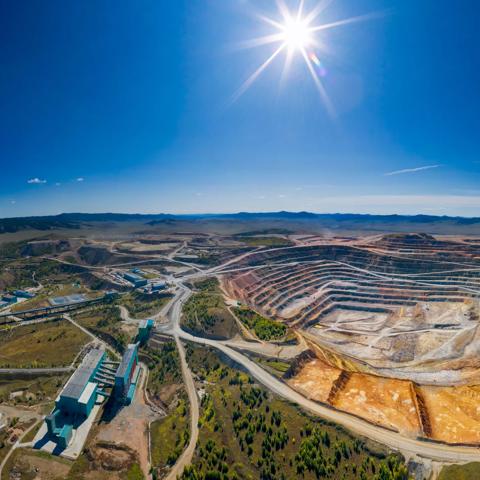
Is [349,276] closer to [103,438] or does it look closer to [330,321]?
[330,321]

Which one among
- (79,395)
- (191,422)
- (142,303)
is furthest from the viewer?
(142,303)

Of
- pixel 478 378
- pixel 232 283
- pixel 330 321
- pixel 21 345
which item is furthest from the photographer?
pixel 232 283

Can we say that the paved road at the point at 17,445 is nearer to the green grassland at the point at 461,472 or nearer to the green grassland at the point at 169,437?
the green grassland at the point at 169,437

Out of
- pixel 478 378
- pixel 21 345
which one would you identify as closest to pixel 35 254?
pixel 21 345

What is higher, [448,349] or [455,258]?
[455,258]

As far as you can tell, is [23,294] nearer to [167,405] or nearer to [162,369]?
[162,369]

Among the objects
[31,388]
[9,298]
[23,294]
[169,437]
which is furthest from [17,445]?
[23,294]
